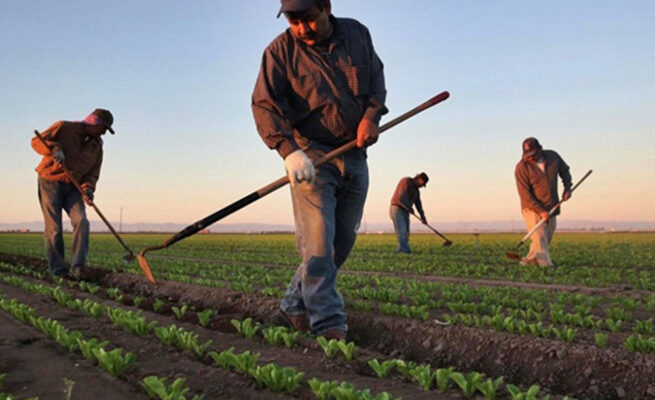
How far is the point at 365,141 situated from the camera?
4059mm

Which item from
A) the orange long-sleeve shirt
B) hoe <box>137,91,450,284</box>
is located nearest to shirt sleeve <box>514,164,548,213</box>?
hoe <box>137,91,450,284</box>

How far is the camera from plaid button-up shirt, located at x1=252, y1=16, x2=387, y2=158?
4.11m

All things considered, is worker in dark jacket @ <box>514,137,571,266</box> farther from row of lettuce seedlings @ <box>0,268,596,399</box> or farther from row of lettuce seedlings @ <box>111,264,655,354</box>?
row of lettuce seedlings @ <box>0,268,596,399</box>

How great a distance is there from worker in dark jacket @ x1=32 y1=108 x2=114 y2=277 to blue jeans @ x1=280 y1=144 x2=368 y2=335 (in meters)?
5.52

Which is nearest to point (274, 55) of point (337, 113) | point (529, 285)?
point (337, 113)

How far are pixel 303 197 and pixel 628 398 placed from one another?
2.44 metres

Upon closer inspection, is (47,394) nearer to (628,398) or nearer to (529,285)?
(628,398)

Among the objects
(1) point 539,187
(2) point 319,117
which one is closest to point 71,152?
(2) point 319,117

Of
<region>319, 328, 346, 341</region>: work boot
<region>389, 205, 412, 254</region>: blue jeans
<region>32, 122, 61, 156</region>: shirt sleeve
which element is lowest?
<region>319, 328, 346, 341</region>: work boot

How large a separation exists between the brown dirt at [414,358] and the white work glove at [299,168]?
114cm

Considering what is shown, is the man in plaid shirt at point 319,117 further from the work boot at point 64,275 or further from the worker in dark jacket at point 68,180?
the work boot at point 64,275

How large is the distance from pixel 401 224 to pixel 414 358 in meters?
11.8

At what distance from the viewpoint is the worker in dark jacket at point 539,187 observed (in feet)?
34.9

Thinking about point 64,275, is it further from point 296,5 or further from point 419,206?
point 419,206
